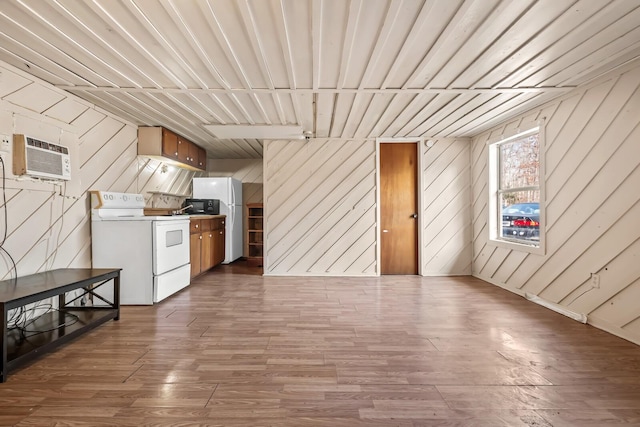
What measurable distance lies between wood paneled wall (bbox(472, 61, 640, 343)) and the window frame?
7 centimetres

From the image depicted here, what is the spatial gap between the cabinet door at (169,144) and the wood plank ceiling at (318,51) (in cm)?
71

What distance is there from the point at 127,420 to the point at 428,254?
4395 millimetres

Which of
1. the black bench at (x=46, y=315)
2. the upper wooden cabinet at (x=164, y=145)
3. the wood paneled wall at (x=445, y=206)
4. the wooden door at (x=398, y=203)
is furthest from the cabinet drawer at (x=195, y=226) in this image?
the wood paneled wall at (x=445, y=206)

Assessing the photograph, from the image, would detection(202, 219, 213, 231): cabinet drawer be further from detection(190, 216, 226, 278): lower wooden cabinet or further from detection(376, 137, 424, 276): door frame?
detection(376, 137, 424, 276): door frame

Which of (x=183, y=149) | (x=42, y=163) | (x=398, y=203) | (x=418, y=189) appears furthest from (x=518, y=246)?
(x=42, y=163)

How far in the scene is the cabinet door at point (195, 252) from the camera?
4.18m

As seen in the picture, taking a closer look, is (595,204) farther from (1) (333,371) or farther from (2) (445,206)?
(1) (333,371)

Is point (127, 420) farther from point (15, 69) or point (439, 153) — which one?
point (439, 153)

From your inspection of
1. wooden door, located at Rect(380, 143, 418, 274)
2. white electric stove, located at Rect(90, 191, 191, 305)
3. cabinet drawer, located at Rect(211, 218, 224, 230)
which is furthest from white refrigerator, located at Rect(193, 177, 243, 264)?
wooden door, located at Rect(380, 143, 418, 274)

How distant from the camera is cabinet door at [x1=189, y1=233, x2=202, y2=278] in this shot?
418cm

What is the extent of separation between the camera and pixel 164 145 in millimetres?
4137

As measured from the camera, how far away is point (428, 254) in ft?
15.6

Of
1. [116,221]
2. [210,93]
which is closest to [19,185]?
[116,221]

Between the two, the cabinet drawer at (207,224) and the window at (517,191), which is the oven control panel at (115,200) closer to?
the cabinet drawer at (207,224)
